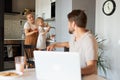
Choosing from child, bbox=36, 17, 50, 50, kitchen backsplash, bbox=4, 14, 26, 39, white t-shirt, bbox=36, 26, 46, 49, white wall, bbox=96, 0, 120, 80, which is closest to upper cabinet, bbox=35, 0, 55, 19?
kitchen backsplash, bbox=4, 14, 26, 39

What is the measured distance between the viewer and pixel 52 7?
5617mm

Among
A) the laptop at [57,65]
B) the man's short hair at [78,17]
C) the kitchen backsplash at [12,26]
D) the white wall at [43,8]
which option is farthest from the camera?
the kitchen backsplash at [12,26]

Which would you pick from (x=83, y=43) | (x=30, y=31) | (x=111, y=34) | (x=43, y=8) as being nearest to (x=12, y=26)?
(x=43, y=8)

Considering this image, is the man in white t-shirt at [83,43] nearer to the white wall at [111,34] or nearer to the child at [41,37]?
the white wall at [111,34]

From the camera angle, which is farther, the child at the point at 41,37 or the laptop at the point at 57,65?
the child at the point at 41,37

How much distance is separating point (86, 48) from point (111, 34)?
2.30 meters

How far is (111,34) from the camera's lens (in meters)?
→ 3.91

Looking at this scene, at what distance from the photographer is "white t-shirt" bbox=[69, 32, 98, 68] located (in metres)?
1.68

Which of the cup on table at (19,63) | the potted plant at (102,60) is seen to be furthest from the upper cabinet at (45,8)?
the cup on table at (19,63)

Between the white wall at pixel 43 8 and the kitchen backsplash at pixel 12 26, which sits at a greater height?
the white wall at pixel 43 8

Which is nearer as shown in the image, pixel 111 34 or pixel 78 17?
pixel 78 17

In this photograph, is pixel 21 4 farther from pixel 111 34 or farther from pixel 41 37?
pixel 111 34

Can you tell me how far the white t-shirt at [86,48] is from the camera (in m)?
1.68

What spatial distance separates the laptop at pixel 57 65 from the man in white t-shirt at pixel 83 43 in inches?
9.3
